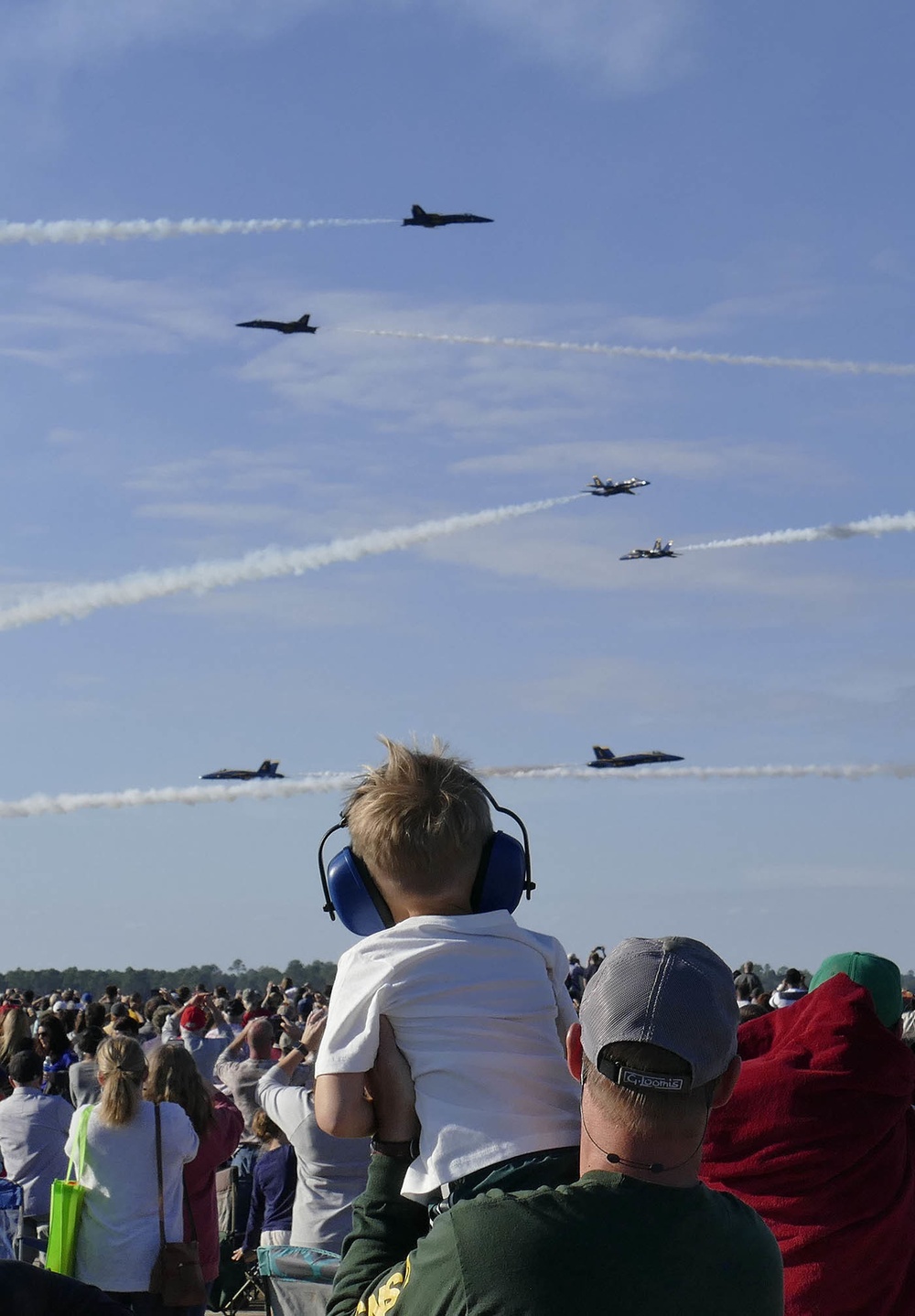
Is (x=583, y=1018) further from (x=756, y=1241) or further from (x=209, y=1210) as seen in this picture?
(x=209, y=1210)

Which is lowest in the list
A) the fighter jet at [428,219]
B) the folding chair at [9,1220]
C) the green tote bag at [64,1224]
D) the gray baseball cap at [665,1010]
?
the green tote bag at [64,1224]

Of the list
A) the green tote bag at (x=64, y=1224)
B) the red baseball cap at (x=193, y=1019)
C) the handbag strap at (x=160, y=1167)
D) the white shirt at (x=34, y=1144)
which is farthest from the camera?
the red baseball cap at (x=193, y=1019)

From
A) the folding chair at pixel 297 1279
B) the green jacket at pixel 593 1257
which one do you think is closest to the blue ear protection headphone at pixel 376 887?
the green jacket at pixel 593 1257

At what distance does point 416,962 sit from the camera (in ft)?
9.33

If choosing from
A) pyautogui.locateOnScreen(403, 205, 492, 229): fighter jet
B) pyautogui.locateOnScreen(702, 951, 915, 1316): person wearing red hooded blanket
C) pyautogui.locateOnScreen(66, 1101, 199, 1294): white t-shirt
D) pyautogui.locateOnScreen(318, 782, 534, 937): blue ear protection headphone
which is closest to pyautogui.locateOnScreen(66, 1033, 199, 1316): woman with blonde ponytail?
pyautogui.locateOnScreen(66, 1101, 199, 1294): white t-shirt

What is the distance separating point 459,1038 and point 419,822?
1.38 ft

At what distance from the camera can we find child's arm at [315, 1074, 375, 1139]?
9.03 feet

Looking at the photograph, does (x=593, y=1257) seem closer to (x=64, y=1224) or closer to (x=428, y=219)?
(x=64, y=1224)

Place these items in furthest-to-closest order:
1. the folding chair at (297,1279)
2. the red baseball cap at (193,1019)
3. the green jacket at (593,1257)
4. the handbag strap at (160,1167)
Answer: the red baseball cap at (193,1019) < the handbag strap at (160,1167) < the folding chair at (297,1279) < the green jacket at (593,1257)

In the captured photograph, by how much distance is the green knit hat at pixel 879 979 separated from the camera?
4023 millimetres

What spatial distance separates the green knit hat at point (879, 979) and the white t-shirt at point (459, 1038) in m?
1.41

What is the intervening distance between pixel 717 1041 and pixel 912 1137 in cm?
202

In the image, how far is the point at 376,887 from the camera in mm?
2963

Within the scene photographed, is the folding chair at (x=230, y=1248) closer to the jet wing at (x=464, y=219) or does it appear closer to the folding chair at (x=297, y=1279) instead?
the folding chair at (x=297, y=1279)
